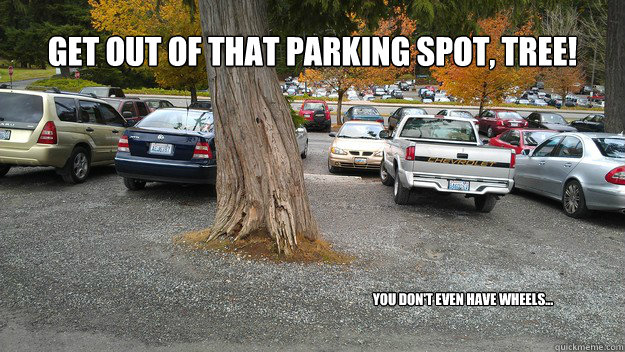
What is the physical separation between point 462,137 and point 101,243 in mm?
6925

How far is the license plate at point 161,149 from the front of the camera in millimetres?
8109

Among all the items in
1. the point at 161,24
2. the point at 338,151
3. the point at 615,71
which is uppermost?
the point at 161,24

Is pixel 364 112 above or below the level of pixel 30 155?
above

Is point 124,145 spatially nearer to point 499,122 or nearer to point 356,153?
point 356,153

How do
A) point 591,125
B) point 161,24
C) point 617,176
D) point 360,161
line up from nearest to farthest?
1. point 617,176
2. point 360,161
3. point 161,24
4. point 591,125

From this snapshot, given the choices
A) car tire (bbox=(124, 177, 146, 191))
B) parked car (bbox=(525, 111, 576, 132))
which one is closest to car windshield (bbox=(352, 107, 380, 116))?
parked car (bbox=(525, 111, 576, 132))

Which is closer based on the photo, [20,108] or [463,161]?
[463,161]

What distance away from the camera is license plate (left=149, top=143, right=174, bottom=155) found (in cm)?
811

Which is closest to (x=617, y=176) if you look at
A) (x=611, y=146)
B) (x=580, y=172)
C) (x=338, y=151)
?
(x=580, y=172)

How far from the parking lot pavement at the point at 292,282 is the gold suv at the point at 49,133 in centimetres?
96

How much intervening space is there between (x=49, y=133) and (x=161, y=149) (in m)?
2.26

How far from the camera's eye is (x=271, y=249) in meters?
5.47

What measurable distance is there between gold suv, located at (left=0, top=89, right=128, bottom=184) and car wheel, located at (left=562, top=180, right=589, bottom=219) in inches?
353

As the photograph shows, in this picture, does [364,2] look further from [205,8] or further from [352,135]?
[352,135]
